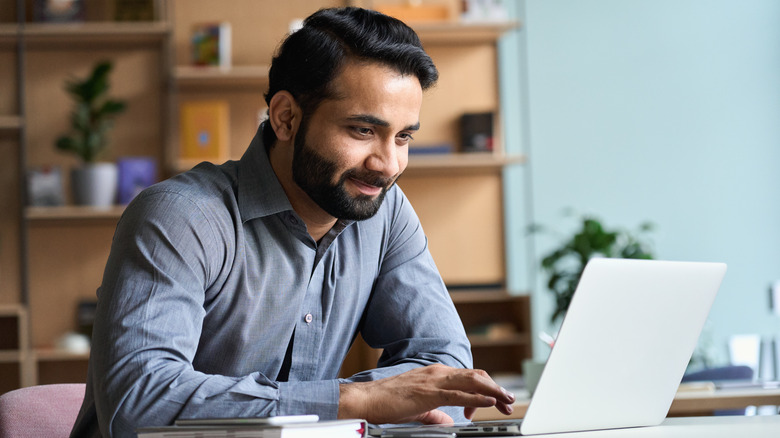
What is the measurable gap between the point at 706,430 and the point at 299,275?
0.66 metres

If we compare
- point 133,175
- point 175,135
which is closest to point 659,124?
point 175,135

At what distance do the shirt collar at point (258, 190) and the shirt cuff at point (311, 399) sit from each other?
13.3 inches

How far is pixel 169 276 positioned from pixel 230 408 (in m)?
0.21

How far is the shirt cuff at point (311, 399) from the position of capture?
1124 mm

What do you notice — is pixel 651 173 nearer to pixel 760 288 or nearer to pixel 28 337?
pixel 760 288

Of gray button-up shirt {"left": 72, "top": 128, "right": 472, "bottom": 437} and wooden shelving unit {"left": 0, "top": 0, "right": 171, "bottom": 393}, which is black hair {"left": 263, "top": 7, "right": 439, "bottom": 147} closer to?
gray button-up shirt {"left": 72, "top": 128, "right": 472, "bottom": 437}

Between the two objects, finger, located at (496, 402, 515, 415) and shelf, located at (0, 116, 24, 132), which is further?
shelf, located at (0, 116, 24, 132)

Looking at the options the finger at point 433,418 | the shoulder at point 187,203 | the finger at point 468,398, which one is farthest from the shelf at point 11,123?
the finger at point 468,398

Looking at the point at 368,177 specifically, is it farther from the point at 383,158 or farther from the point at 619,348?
the point at 619,348

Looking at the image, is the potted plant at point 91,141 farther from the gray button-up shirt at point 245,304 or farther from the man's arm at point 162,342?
the man's arm at point 162,342

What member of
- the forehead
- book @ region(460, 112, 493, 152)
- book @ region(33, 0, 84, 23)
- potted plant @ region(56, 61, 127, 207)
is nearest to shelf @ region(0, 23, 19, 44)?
book @ region(33, 0, 84, 23)

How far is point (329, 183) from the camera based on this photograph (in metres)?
1.41

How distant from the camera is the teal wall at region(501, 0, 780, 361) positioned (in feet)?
14.5

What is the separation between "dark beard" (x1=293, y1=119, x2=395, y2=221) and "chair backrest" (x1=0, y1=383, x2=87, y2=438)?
54 cm
